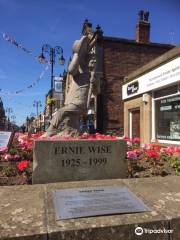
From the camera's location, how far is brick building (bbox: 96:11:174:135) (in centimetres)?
2072

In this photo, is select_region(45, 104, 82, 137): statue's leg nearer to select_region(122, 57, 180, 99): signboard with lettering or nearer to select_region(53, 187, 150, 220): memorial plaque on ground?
select_region(53, 187, 150, 220): memorial plaque on ground

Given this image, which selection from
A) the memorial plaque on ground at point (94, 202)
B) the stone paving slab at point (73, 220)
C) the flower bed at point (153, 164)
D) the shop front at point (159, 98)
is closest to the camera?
the stone paving slab at point (73, 220)

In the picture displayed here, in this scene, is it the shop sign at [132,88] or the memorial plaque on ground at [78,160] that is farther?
the shop sign at [132,88]

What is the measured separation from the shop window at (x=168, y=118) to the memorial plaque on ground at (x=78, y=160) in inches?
328

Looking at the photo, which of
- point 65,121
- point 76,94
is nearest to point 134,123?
point 76,94

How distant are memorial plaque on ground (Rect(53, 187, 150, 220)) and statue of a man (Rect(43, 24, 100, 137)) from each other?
398 centimetres

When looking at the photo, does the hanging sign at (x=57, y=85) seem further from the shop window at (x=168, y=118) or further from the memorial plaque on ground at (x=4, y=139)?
the memorial plaque on ground at (x=4, y=139)

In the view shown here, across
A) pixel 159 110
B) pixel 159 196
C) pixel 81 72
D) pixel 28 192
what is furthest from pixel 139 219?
pixel 159 110

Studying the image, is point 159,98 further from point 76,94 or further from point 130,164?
point 130,164

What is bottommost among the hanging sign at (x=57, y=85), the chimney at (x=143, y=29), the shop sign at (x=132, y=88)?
the shop sign at (x=132, y=88)

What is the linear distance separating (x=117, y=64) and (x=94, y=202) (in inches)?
754

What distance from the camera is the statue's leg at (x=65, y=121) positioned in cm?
757

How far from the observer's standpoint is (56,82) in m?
23.0

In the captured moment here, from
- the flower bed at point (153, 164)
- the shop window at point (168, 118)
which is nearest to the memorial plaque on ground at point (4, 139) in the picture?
the flower bed at point (153, 164)
